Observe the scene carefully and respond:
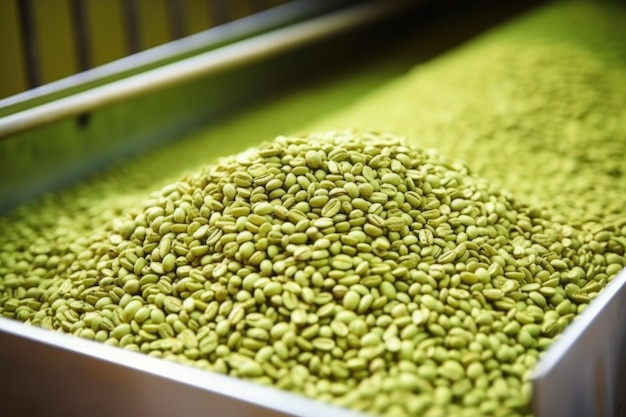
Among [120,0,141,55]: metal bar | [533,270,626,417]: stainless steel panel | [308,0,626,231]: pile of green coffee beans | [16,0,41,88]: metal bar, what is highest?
[120,0,141,55]: metal bar

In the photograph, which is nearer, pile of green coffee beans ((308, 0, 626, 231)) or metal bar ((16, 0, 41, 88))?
pile of green coffee beans ((308, 0, 626, 231))

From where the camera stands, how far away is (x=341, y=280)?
923 millimetres

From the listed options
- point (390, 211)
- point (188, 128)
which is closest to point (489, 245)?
point (390, 211)

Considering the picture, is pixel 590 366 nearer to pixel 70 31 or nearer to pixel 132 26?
pixel 132 26

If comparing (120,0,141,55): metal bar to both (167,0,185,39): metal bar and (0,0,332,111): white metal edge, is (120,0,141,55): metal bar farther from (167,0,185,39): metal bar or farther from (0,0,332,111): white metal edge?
(167,0,185,39): metal bar

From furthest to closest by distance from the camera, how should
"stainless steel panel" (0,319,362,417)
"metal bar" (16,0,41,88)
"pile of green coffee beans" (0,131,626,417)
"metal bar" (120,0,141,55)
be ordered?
"metal bar" (120,0,141,55) < "metal bar" (16,0,41,88) < "pile of green coffee beans" (0,131,626,417) < "stainless steel panel" (0,319,362,417)

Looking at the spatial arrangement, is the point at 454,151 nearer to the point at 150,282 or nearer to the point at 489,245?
the point at 489,245

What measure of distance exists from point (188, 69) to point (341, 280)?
39.8 inches

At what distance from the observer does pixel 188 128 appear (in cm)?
204

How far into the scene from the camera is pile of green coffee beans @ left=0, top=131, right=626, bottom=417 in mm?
849

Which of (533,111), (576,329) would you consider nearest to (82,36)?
(533,111)

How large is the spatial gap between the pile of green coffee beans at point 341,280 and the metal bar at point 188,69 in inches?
13.2

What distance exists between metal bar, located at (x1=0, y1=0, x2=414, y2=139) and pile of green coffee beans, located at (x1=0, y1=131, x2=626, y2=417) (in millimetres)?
335

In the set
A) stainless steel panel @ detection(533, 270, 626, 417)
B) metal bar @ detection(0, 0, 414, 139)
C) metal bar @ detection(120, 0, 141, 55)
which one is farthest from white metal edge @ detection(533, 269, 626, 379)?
metal bar @ detection(120, 0, 141, 55)
